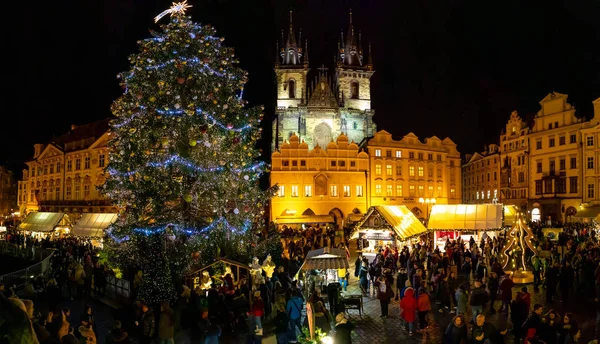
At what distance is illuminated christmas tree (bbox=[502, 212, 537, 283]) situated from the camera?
18484 mm

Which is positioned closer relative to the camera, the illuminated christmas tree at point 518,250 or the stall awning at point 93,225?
the illuminated christmas tree at point 518,250

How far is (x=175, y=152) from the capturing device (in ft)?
50.6

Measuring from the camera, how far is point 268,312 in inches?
552

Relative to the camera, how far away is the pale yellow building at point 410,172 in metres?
49.9

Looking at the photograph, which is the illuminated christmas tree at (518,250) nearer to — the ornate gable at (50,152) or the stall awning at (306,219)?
the stall awning at (306,219)

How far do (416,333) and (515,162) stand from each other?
4739 cm

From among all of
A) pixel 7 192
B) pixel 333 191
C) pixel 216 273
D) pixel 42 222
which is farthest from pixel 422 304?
pixel 7 192

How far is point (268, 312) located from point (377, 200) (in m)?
36.6

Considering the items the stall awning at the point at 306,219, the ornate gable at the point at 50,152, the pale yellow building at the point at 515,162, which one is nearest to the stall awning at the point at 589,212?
the pale yellow building at the point at 515,162

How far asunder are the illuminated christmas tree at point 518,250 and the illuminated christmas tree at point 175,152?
11.0 meters

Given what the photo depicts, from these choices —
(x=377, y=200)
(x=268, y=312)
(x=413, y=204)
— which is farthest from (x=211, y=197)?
(x=413, y=204)

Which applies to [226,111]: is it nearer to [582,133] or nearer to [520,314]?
[520,314]

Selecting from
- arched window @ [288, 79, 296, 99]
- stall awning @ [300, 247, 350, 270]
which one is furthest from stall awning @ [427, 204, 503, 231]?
arched window @ [288, 79, 296, 99]

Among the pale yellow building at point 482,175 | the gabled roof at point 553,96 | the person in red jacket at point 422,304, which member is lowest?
the person in red jacket at point 422,304
